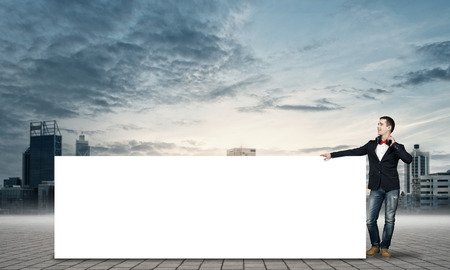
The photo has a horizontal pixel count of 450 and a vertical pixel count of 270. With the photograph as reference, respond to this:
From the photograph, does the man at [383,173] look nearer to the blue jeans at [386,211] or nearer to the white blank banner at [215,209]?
the blue jeans at [386,211]

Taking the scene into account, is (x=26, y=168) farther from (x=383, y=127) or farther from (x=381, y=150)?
(x=383, y=127)

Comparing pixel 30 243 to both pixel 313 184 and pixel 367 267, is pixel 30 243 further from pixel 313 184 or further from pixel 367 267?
pixel 367 267

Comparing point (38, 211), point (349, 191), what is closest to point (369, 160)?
point (349, 191)

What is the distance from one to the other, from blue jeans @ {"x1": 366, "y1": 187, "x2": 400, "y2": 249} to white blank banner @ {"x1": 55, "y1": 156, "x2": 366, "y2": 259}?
0.19 meters

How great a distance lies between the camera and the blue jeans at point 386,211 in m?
5.79

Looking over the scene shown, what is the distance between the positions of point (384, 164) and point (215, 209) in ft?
7.88

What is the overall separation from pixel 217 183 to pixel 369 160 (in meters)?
2.19

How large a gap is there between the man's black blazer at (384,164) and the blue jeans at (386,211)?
0.10 metres

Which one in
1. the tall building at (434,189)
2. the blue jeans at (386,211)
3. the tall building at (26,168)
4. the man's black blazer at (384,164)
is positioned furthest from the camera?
the tall building at (26,168)

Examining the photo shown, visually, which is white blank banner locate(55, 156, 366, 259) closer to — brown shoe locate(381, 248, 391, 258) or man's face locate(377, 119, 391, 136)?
brown shoe locate(381, 248, 391, 258)

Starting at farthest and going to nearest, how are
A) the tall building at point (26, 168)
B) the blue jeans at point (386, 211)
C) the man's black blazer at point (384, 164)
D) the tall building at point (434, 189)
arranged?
the tall building at point (26, 168) → the tall building at point (434, 189) → the blue jeans at point (386, 211) → the man's black blazer at point (384, 164)

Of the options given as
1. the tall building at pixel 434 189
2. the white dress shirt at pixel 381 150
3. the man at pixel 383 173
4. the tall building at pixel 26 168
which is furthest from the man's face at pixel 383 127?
the tall building at pixel 26 168

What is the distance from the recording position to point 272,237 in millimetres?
5805

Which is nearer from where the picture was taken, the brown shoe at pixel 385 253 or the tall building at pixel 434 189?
the brown shoe at pixel 385 253
